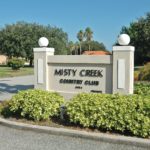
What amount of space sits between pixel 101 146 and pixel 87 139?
1.56 ft

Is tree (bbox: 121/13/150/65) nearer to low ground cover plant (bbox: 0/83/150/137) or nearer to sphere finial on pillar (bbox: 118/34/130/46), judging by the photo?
sphere finial on pillar (bbox: 118/34/130/46)

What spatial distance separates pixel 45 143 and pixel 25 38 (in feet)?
159

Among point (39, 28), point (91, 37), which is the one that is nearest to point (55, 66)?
point (39, 28)

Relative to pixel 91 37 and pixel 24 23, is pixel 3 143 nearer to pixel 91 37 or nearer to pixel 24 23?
pixel 24 23

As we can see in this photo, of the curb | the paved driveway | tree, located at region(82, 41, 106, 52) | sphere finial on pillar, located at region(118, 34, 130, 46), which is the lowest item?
the curb

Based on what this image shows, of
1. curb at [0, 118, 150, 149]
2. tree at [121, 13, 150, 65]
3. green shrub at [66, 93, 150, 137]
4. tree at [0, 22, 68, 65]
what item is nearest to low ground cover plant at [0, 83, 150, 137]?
green shrub at [66, 93, 150, 137]

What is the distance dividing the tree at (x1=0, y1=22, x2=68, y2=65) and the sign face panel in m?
42.7

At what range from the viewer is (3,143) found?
611cm

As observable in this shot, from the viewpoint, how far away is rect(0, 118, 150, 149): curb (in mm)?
5852

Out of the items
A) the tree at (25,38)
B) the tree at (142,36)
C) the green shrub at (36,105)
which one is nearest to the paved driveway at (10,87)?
the green shrub at (36,105)

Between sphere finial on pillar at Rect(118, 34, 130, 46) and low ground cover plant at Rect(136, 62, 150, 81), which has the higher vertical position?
sphere finial on pillar at Rect(118, 34, 130, 46)

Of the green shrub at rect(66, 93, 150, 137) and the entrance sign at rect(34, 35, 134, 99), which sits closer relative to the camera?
the green shrub at rect(66, 93, 150, 137)

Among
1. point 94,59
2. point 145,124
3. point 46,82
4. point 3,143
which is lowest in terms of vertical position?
point 3,143

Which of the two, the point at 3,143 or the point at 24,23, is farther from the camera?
the point at 24,23
